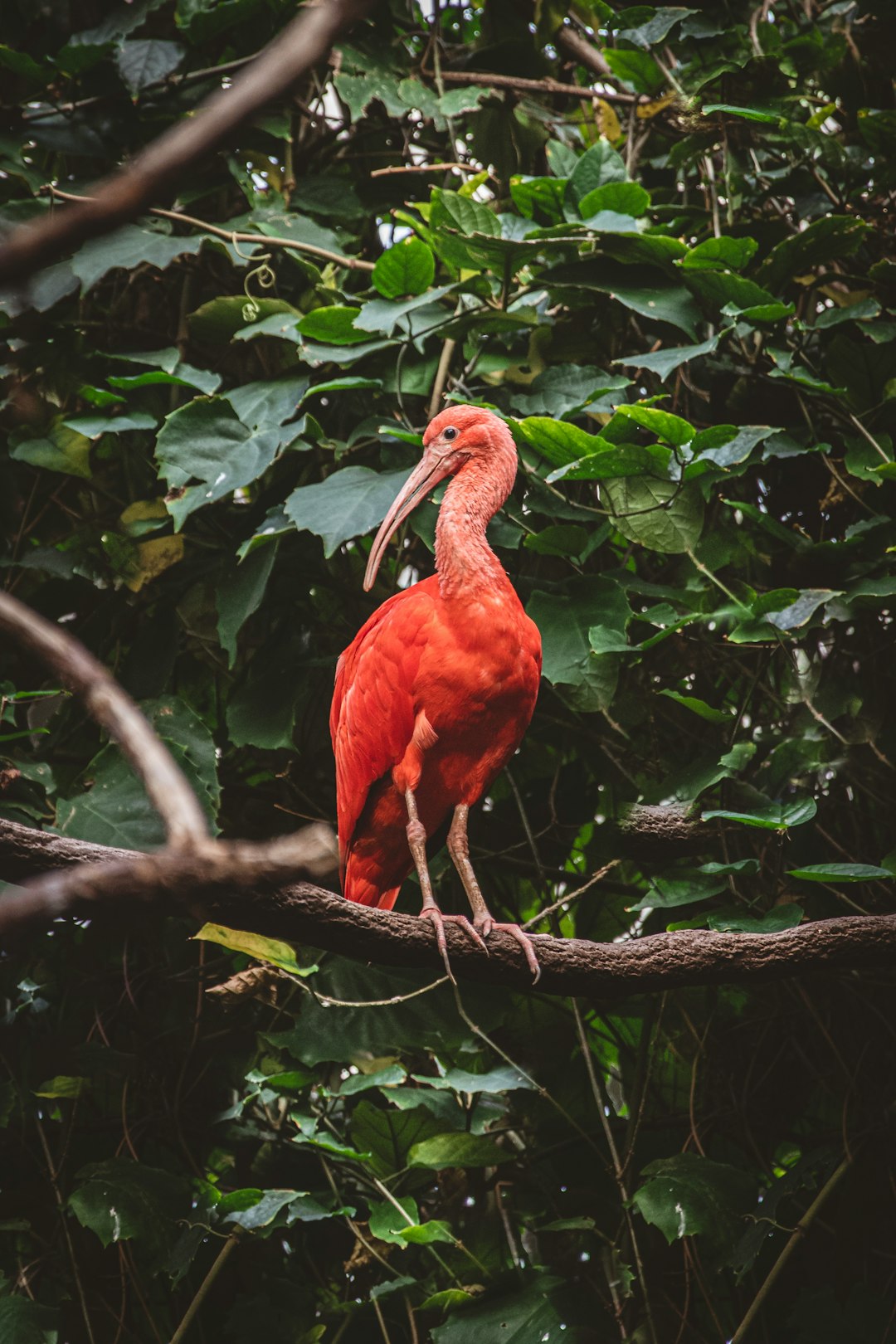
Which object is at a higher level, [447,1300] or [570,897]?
[570,897]

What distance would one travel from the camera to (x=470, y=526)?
86.5 inches

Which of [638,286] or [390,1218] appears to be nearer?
[390,1218]

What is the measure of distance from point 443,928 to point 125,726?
151cm

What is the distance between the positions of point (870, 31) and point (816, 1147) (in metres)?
2.63

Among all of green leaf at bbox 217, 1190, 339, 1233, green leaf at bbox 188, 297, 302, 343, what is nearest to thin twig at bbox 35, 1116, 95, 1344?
green leaf at bbox 217, 1190, 339, 1233

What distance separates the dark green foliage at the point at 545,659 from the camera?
235 centimetres

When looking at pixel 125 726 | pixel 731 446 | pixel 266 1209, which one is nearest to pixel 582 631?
pixel 731 446

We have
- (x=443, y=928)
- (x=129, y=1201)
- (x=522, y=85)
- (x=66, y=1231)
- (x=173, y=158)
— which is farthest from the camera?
(x=522, y=85)

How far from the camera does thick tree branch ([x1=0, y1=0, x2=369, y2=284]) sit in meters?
0.34

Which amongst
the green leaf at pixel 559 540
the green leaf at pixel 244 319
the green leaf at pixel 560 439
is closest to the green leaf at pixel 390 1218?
the green leaf at pixel 559 540

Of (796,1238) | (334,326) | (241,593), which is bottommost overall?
(796,1238)

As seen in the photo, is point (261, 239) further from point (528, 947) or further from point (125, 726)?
point (125, 726)

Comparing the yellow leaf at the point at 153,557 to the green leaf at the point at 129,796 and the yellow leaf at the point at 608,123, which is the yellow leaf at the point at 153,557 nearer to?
the green leaf at the point at 129,796

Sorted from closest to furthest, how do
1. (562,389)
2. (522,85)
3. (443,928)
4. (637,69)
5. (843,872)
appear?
(443,928), (843,872), (562,389), (637,69), (522,85)
